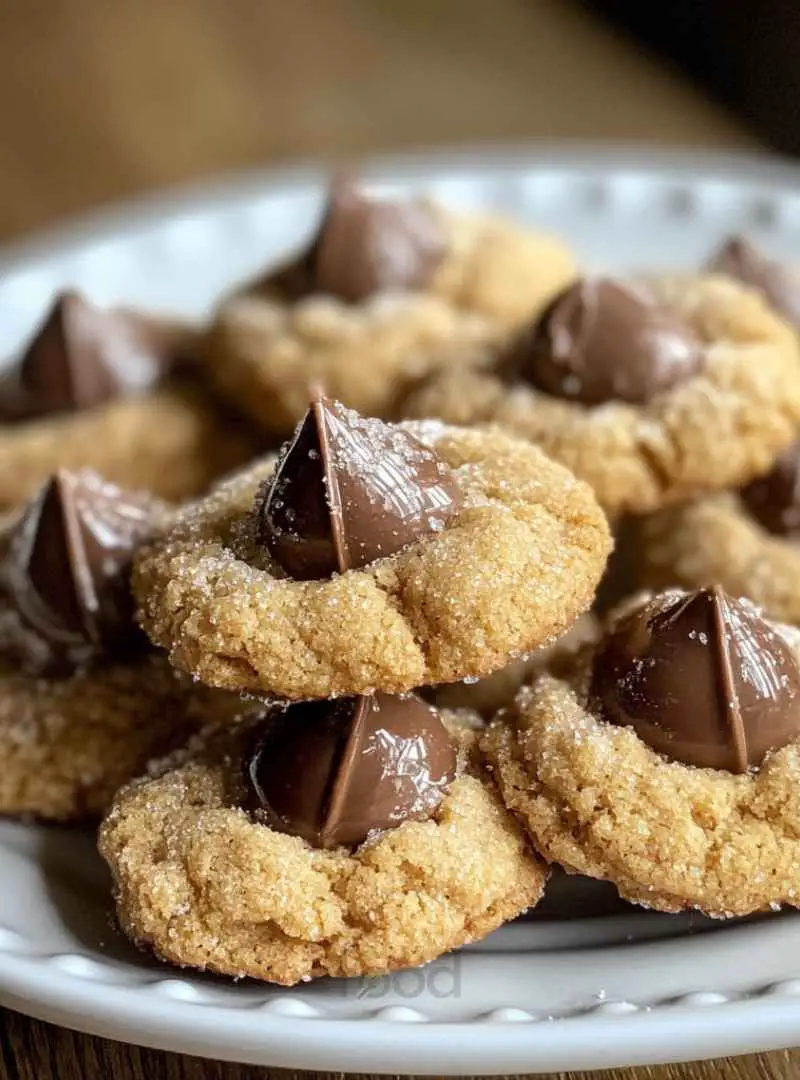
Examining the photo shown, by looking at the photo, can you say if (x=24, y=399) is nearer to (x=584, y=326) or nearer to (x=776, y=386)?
(x=584, y=326)

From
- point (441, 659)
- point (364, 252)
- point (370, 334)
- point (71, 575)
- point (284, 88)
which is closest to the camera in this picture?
point (441, 659)

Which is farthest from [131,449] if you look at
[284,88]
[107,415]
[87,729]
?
[284,88]

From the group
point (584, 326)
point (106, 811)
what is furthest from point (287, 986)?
point (584, 326)

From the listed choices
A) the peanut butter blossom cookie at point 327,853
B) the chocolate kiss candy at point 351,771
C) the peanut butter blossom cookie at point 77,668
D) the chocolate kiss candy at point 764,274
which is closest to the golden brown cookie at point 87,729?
the peanut butter blossom cookie at point 77,668

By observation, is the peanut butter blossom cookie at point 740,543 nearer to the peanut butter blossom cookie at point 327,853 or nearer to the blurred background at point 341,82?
the peanut butter blossom cookie at point 327,853

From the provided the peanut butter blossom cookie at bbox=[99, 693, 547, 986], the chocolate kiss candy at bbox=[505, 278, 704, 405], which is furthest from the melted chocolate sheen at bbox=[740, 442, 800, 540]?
the peanut butter blossom cookie at bbox=[99, 693, 547, 986]

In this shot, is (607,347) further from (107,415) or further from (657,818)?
(107,415)
